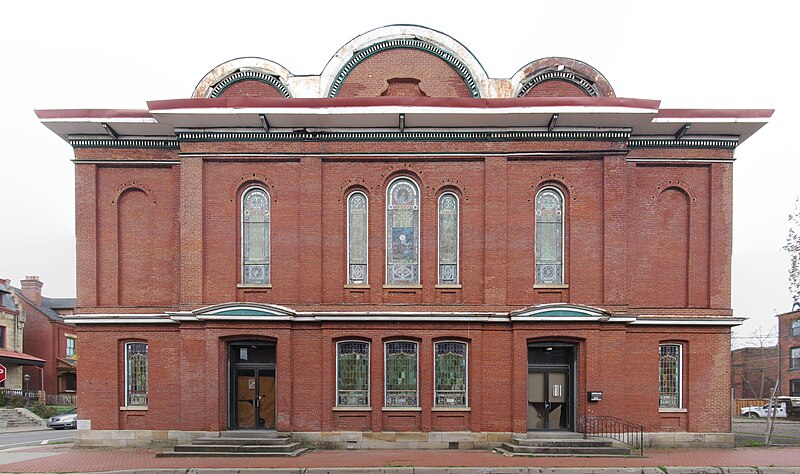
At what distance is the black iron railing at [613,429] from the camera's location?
1625cm

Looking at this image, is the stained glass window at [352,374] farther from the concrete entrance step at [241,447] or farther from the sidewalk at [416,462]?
the concrete entrance step at [241,447]

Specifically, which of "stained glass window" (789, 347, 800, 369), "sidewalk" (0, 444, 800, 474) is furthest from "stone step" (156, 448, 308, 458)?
"stained glass window" (789, 347, 800, 369)

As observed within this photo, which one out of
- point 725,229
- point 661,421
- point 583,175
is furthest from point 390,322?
point 725,229

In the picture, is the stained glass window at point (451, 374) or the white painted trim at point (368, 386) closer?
the white painted trim at point (368, 386)

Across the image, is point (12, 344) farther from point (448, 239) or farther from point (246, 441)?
point (448, 239)

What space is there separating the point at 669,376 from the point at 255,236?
42.2 feet

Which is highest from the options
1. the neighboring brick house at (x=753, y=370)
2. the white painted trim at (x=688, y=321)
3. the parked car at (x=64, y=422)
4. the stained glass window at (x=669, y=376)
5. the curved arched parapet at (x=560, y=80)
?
the curved arched parapet at (x=560, y=80)

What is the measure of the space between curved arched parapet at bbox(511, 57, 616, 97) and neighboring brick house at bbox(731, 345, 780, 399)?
4257 centimetres

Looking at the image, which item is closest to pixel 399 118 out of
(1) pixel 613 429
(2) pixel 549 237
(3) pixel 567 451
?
(2) pixel 549 237

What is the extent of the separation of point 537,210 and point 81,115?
43.9 ft

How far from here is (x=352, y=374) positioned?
55.2 feet

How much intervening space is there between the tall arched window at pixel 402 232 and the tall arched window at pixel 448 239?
2.31ft

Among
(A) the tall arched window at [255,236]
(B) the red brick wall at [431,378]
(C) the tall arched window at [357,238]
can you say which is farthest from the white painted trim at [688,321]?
(A) the tall arched window at [255,236]

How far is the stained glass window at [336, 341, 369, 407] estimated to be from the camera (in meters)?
16.7
